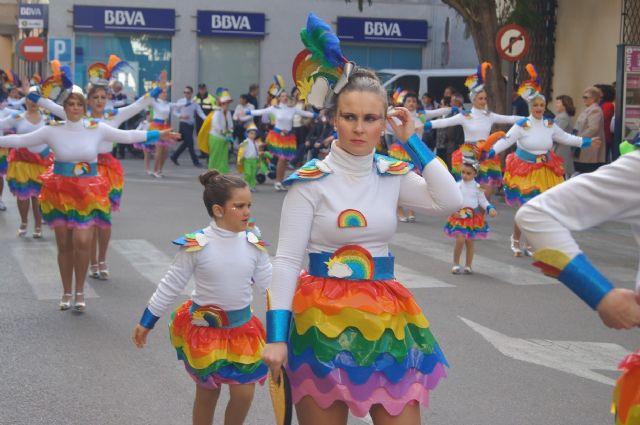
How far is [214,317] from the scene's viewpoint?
541 centimetres

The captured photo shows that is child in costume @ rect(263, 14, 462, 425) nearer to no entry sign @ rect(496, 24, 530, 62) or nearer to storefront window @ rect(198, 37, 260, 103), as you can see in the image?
no entry sign @ rect(496, 24, 530, 62)

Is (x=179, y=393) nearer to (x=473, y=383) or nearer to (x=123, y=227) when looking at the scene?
(x=473, y=383)

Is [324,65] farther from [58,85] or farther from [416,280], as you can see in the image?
[416,280]

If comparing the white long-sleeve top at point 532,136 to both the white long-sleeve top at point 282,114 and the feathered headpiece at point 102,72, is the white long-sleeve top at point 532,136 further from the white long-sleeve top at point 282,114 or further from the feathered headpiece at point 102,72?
the white long-sleeve top at point 282,114

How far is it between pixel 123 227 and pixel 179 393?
26.9ft

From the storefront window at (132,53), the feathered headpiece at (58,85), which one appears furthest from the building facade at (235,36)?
the feathered headpiece at (58,85)

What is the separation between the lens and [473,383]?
6.96 m

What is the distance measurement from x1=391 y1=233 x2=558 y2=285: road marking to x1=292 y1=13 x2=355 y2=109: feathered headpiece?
7091 mm

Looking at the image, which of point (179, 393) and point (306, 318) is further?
point (179, 393)

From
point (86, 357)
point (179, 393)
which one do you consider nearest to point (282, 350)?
point (179, 393)

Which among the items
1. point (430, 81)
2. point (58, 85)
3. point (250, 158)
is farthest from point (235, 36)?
point (58, 85)

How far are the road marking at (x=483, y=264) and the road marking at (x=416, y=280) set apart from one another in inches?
30.6

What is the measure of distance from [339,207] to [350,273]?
0.26m

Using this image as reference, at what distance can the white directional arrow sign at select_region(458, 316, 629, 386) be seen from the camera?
7426mm
